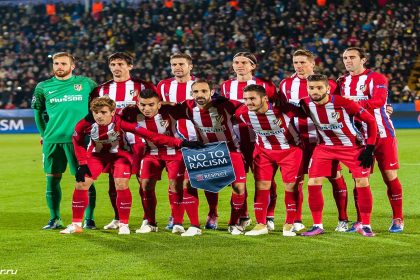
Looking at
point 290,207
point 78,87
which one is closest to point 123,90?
point 78,87

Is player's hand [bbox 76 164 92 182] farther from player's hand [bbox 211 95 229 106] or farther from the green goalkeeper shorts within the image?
player's hand [bbox 211 95 229 106]

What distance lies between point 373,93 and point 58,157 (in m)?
3.46

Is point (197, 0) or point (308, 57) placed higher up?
point (197, 0)

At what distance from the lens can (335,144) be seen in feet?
29.3

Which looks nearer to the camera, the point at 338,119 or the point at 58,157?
the point at 338,119

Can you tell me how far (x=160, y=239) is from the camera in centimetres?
879

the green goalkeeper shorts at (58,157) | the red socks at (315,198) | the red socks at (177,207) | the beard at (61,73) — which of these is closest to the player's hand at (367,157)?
the red socks at (315,198)

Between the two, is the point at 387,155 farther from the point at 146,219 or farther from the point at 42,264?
the point at 42,264

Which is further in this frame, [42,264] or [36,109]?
[36,109]

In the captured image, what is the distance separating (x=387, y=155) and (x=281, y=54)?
23647 mm

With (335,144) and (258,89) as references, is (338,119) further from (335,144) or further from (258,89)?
(258,89)

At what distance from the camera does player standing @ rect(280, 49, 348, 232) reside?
9211 mm

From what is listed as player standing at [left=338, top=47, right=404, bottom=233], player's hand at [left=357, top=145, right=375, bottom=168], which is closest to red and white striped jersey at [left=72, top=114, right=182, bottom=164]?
player's hand at [left=357, top=145, right=375, bottom=168]

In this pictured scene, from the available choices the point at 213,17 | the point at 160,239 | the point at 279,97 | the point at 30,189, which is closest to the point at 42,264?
the point at 160,239
